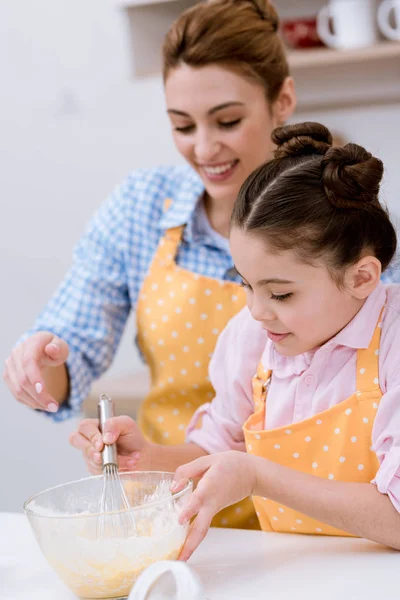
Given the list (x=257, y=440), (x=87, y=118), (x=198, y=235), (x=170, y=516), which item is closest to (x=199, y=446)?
(x=257, y=440)

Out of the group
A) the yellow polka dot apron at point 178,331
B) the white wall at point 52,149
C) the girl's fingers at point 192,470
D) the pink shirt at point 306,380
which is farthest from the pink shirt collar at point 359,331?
the white wall at point 52,149

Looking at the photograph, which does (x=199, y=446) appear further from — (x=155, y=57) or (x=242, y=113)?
(x=155, y=57)

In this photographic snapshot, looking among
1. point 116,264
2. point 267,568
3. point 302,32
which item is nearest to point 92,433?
point 267,568

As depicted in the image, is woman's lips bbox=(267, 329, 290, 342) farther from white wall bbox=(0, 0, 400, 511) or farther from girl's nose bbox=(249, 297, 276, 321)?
white wall bbox=(0, 0, 400, 511)

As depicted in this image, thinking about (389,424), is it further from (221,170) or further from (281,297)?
(221,170)

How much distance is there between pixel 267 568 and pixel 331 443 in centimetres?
20

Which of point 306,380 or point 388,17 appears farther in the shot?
point 388,17

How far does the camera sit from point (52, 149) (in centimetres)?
276

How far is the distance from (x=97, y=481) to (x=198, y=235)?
0.63 meters

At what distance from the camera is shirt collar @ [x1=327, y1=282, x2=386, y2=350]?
1.16m

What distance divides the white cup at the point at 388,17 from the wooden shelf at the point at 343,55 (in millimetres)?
23

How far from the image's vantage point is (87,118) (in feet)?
8.89

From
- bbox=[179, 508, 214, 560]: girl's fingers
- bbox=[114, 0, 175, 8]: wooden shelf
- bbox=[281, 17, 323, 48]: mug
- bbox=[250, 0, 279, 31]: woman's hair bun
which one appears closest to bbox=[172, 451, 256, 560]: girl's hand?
bbox=[179, 508, 214, 560]: girl's fingers

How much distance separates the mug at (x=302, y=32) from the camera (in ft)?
7.25
